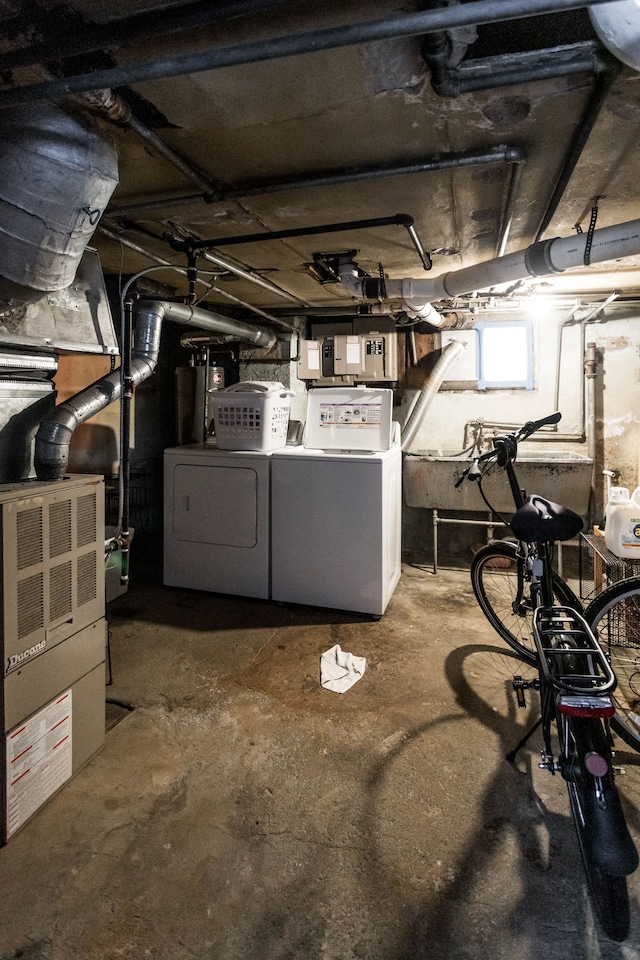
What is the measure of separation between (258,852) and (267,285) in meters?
3.66

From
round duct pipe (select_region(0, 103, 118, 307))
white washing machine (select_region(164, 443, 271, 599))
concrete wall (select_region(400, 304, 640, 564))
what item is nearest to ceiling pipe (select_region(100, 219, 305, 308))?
round duct pipe (select_region(0, 103, 118, 307))

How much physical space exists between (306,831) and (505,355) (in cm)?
440

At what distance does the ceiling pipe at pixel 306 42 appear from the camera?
100cm

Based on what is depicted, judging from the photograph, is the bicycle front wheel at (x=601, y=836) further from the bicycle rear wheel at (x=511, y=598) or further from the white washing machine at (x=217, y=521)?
the white washing machine at (x=217, y=521)

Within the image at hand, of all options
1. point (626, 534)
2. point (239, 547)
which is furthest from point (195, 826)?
point (626, 534)

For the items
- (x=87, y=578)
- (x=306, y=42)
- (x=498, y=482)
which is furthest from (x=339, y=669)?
(x=306, y=42)

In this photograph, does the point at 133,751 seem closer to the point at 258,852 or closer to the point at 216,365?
the point at 258,852

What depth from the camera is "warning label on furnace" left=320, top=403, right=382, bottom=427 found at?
360 cm

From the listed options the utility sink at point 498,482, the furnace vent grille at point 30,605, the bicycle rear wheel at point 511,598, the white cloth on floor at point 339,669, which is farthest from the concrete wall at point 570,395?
the furnace vent grille at point 30,605

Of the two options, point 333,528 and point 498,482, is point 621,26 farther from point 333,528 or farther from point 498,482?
point 498,482

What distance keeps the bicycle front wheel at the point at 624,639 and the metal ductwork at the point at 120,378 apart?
7.96 ft

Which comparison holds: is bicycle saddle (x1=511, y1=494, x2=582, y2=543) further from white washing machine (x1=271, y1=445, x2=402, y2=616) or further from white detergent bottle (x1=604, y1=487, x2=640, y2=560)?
white washing machine (x1=271, y1=445, x2=402, y2=616)

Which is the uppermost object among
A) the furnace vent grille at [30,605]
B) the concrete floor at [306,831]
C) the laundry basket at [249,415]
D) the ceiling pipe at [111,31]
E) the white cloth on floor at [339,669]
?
the ceiling pipe at [111,31]

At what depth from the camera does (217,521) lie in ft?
12.0
